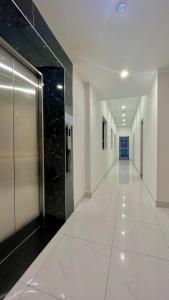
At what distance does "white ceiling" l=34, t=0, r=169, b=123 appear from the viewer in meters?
1.90

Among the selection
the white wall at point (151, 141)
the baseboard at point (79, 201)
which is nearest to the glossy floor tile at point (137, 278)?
the baseboard at point (79, 201)

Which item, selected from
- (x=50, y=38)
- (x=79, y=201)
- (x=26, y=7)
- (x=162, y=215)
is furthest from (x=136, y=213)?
(x=26, y=7)

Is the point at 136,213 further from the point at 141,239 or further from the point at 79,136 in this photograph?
the point at 79,136

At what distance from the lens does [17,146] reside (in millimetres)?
2111

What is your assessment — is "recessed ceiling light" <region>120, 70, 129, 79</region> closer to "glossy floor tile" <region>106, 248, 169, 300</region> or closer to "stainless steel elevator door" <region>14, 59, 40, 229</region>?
"stainless steel elevator door" <region>14, 59, 40, 229</region>

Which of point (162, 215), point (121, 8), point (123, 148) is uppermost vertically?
point (121, 8)

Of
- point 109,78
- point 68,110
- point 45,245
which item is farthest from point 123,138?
point 45,245

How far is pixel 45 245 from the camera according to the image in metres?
2.15

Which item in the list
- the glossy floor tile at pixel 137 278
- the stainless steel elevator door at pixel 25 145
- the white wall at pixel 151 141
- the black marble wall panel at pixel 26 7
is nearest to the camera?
the glossy floor tile at pixel 137 278

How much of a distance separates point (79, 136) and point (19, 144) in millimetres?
1775

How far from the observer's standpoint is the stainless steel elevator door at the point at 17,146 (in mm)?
1855

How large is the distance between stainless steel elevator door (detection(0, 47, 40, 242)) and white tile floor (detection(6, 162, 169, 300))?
0.61 m

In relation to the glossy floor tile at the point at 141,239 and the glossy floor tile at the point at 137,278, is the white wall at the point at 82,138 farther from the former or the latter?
the glossy floor tile at the point at 137,278

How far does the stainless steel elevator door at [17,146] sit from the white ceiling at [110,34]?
2.67 ft
